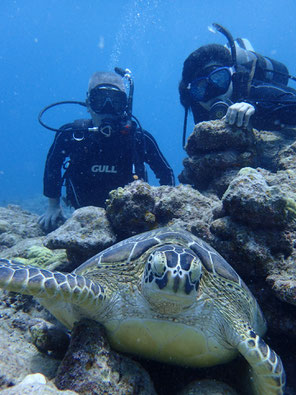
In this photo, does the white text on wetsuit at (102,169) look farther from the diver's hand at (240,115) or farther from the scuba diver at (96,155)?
the diver's hand at (240,115)

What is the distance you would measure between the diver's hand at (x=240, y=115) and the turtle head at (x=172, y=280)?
9.79ft

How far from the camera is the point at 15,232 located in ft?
18.5

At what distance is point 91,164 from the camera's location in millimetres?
5547

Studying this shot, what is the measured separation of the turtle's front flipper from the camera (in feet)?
5.01

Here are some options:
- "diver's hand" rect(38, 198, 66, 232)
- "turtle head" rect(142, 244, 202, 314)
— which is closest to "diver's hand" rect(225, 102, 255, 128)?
"turtle head" rect(142, 244, 202, 314)

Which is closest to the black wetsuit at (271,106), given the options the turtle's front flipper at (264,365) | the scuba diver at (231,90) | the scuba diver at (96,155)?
the scuba diver at (231,90)

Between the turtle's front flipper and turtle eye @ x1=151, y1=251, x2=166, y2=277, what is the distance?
0.71 meters

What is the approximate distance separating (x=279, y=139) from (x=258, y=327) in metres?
3.96

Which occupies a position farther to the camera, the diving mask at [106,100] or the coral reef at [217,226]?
the diving mask at [106,100]

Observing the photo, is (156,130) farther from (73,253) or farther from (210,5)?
(73,253)

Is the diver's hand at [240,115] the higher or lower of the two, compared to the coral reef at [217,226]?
higher

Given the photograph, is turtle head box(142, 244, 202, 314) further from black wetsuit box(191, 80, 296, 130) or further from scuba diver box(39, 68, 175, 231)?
black wetsuit box(191, 80, 296, 130)

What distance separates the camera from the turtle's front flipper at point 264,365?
1527 millimetres

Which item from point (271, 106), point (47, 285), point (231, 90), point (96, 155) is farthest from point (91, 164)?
point (47, 285)
